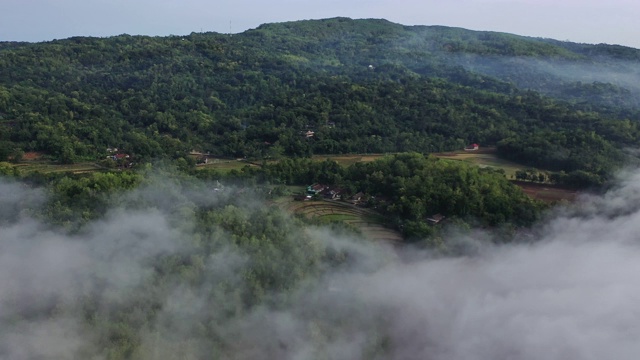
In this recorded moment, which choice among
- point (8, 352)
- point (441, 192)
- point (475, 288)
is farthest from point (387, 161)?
point (8, 352)

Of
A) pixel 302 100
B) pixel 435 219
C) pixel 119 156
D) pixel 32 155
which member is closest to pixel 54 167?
pixel 32 155

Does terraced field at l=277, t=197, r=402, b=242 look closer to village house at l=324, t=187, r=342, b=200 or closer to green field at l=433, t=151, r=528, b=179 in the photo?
village house at l=324, t=187, r=342, b=200

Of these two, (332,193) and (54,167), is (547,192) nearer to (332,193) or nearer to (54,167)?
(332,193)

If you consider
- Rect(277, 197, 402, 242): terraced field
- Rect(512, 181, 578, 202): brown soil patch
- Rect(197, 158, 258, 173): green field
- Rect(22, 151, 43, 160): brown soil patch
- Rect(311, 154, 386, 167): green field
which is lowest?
Rect(277, 197, 402, 242): terraced field

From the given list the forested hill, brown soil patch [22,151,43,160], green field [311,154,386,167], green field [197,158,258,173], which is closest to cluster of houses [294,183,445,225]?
green field [197,158,258,173]

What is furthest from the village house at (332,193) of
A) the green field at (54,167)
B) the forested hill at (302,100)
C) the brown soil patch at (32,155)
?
the brown soil patch at (32,155)

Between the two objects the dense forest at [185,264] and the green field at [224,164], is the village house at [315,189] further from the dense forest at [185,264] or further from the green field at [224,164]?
the green field at [224,164]

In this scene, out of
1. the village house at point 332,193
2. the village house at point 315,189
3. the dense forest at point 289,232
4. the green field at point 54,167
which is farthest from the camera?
the green field at point 54,167
